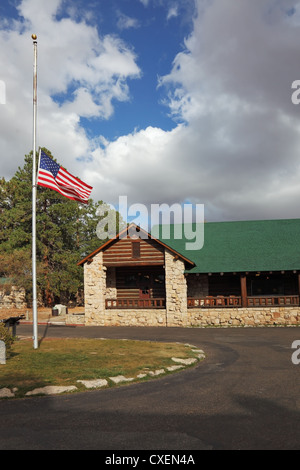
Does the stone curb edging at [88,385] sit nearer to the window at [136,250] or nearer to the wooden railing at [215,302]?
the wooden railing at [215,302]

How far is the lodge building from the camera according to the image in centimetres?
2364

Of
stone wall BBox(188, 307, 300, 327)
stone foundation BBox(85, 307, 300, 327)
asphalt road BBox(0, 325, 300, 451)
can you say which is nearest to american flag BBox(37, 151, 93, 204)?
asphalt road BBox(0, 325, 300, 451)

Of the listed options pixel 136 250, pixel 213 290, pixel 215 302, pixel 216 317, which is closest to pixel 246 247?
pixel 213 290

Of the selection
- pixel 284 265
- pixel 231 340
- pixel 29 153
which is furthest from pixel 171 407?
pixel 29 153

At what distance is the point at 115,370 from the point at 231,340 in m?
8.54

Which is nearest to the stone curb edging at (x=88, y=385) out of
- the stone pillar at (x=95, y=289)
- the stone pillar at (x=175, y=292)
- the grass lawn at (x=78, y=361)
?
the grass lawn at (x=78, y=361)

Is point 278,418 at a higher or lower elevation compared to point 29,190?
lower

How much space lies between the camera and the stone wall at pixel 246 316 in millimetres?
23125

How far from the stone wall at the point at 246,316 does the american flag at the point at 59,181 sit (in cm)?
1291

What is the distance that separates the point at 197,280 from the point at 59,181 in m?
15.2

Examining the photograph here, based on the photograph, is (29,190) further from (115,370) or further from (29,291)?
(115,370)
